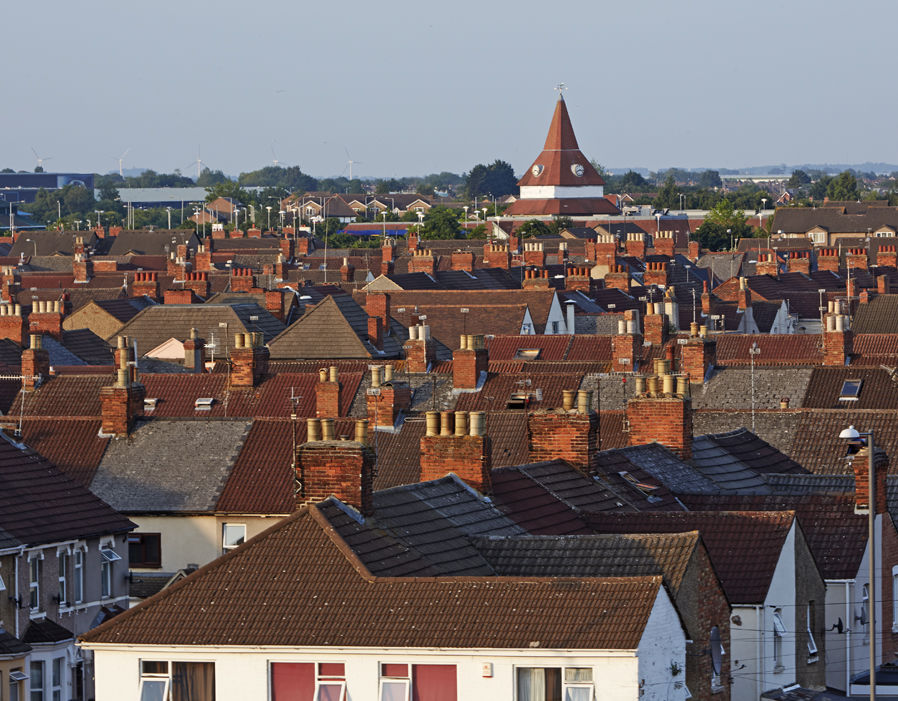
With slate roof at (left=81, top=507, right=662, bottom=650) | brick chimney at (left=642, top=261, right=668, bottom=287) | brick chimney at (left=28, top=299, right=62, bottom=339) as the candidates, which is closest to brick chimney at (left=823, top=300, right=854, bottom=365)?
brick chimney at (left=28, top=299, right=62, bottom=339)

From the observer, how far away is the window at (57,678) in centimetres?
3503

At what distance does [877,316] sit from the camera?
100m

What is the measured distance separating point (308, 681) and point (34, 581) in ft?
39.8

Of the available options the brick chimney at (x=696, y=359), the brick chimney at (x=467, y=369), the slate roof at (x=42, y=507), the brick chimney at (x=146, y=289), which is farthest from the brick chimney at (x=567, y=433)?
the brick chimney at (x=146, y=289)

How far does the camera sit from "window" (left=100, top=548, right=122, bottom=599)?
129 feet

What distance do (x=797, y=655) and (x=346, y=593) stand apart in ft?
28.8

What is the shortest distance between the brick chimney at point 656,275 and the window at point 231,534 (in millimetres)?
83097

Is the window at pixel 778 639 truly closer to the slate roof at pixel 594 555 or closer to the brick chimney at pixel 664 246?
the slate roof at pixel 594 555

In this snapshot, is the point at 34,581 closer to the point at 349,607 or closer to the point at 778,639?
the point at 349,607

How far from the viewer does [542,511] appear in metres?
34.0

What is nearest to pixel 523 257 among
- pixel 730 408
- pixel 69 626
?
pixel 730 408

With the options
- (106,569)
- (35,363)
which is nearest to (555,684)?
(106,569)

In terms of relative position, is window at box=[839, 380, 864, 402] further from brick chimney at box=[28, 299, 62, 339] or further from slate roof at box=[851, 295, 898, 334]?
slate roof at box=[851, 295, 898, 334]

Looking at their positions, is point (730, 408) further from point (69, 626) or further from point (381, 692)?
point (381, 692)
